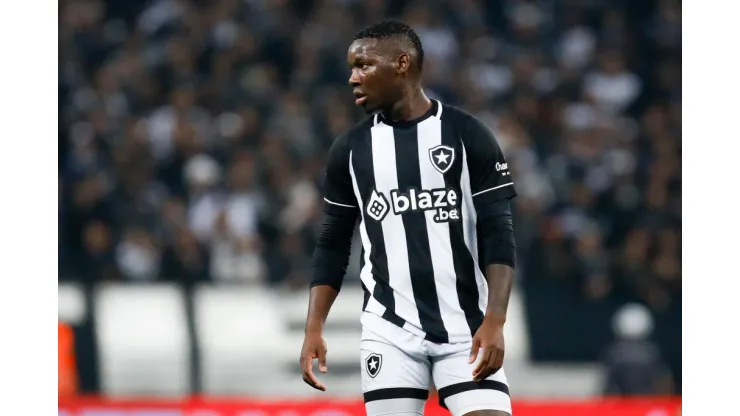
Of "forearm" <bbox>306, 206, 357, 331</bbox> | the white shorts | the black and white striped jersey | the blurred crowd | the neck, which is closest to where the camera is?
the white shorts

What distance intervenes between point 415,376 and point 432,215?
64cm

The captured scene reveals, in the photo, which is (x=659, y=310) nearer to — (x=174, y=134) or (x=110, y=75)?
(x=174, y=134)

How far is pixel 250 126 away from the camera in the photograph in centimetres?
1358

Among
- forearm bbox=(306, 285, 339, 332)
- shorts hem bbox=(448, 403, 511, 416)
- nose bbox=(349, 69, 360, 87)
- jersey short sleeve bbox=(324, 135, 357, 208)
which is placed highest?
nose bbox=(349, 69, 360, 87)

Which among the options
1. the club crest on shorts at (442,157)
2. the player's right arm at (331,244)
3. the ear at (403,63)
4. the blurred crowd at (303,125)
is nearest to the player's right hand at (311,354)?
the player's right arm at (331,244)

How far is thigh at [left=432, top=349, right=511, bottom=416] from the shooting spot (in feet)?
15.9

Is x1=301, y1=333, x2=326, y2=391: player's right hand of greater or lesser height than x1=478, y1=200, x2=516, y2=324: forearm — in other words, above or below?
below

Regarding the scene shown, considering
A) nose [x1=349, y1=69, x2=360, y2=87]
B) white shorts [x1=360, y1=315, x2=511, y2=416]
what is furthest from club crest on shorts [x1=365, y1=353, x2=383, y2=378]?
nose [x1=349, y1=69, x2=360, y2=87]

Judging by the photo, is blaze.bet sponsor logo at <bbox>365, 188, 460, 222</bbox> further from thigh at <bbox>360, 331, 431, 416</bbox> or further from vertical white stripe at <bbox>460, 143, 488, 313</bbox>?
thigh at <bbox>360, 331, 431, 416</bbox>

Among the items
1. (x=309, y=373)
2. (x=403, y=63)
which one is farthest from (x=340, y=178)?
(x=309, y=373)

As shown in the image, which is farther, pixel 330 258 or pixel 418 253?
pixel 330 258

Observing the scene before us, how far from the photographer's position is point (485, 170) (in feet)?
16.3

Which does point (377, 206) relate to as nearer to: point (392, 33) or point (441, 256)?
point (441, 256)

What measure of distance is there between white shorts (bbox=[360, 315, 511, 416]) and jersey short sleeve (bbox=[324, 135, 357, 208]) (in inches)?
21.4
